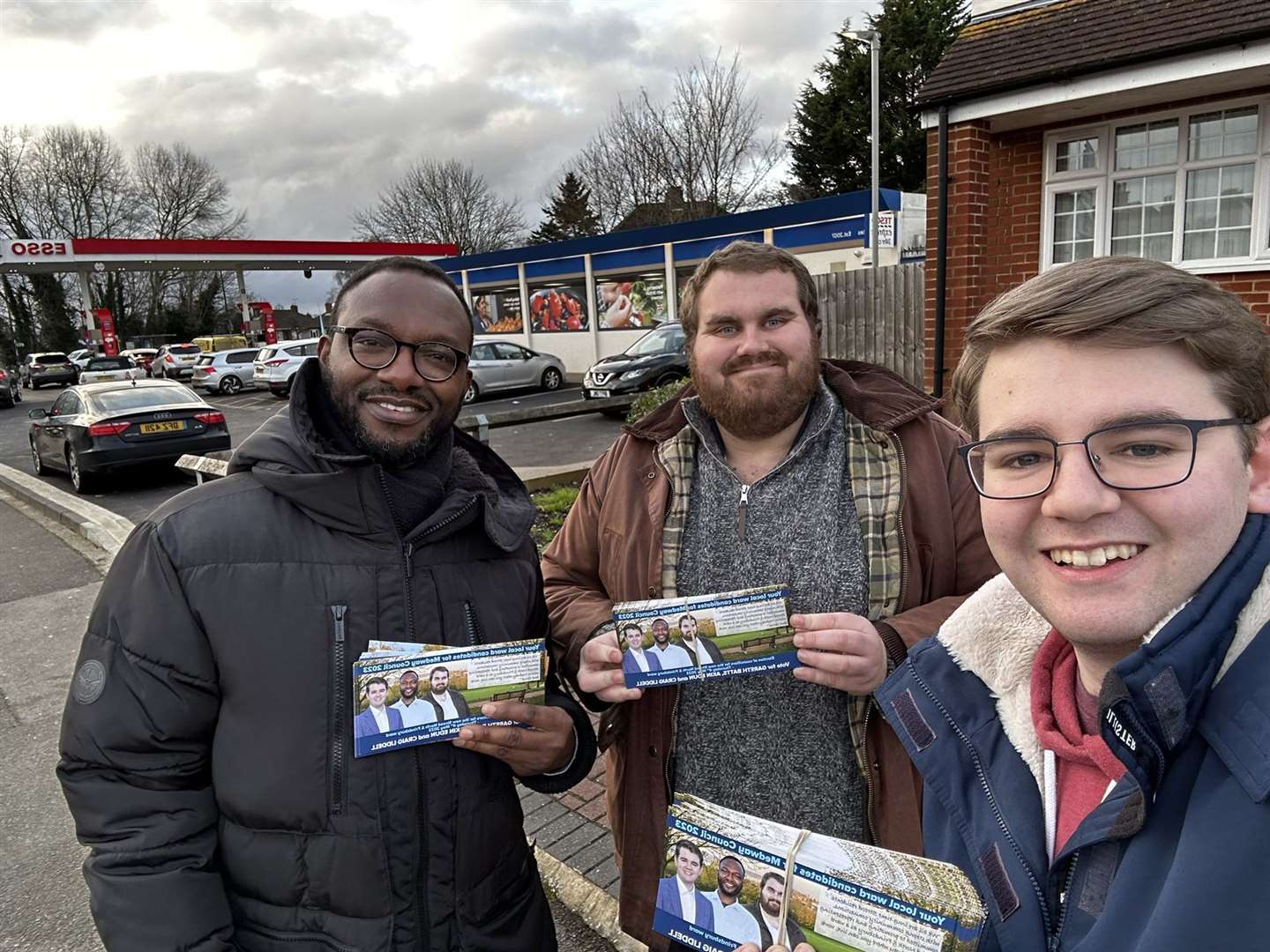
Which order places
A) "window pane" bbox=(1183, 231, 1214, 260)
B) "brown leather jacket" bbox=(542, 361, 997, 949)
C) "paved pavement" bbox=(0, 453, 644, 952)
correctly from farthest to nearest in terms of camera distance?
"window pane" bbox=(1183, 231, 1214, 260) → "paved pavement" bbox=(0, 453, 644, 952) → "brown leather jacket" bbox=(542, 361, 997, 949)

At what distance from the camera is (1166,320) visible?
0.98m

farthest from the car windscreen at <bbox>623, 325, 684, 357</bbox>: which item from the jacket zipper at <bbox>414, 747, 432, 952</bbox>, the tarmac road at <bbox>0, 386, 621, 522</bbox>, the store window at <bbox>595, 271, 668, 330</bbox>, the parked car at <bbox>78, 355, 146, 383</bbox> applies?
the parked car at <bbox>78, 355, 146, 383</bbox>

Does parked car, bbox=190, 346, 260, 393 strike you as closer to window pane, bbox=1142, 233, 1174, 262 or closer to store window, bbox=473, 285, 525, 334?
store window, bbox=473, 285, 525, 334

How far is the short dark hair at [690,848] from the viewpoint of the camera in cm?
136

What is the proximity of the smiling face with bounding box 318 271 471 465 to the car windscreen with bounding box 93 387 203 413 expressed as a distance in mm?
11516

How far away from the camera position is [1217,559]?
0.96 m

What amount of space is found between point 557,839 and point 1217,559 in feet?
9.62

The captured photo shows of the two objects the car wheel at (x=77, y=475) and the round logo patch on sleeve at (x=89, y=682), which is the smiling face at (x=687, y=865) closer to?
the round logo patch on sleeve at (x=89, y=682)

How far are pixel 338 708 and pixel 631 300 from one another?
2274cm

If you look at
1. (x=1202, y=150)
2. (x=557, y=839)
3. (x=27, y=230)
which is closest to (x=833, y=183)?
(x=1202, y=150)

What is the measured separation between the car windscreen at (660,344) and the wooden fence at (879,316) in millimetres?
4494

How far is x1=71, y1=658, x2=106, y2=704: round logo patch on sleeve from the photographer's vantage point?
1.46 m

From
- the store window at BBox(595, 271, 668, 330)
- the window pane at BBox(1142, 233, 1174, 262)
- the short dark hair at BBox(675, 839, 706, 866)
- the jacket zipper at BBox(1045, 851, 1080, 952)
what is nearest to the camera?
the jacket zipper at BBox(1045, 851, 1080, 952)

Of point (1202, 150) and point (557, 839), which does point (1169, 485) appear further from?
point (1202, 150)
